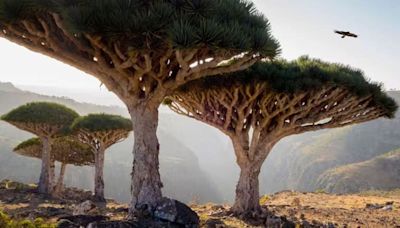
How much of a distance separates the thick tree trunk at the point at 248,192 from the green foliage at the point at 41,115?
15995 mm

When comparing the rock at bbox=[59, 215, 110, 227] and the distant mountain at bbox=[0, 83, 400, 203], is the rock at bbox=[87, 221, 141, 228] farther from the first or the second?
the distant mountain at bbox=[0, 83, 400, 203]

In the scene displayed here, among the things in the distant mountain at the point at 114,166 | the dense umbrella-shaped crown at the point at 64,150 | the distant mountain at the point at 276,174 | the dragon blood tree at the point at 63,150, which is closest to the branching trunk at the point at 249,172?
the dragon blood tree at the point at 63,150

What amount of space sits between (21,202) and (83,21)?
16.1 metres

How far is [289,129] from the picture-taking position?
1595 cm

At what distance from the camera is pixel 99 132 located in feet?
86.3

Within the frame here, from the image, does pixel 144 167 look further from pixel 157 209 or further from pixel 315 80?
pixel 315 80

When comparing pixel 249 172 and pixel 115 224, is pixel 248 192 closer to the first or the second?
pixel 249 172

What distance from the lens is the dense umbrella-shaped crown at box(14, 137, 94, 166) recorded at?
31203 millimetres

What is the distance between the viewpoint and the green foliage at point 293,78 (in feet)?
45.5

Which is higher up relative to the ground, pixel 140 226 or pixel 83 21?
pixel 83 21

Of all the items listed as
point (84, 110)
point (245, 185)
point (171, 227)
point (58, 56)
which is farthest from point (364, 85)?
point (84, 110)

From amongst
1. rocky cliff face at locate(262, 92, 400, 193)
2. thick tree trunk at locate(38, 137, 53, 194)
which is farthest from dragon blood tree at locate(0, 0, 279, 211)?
rocky cliff face at locate(262, 92, 400, 193)

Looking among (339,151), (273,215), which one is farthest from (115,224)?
(339,151)

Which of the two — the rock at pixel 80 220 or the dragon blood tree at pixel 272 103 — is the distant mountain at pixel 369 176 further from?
the rock at pixel 80 220
